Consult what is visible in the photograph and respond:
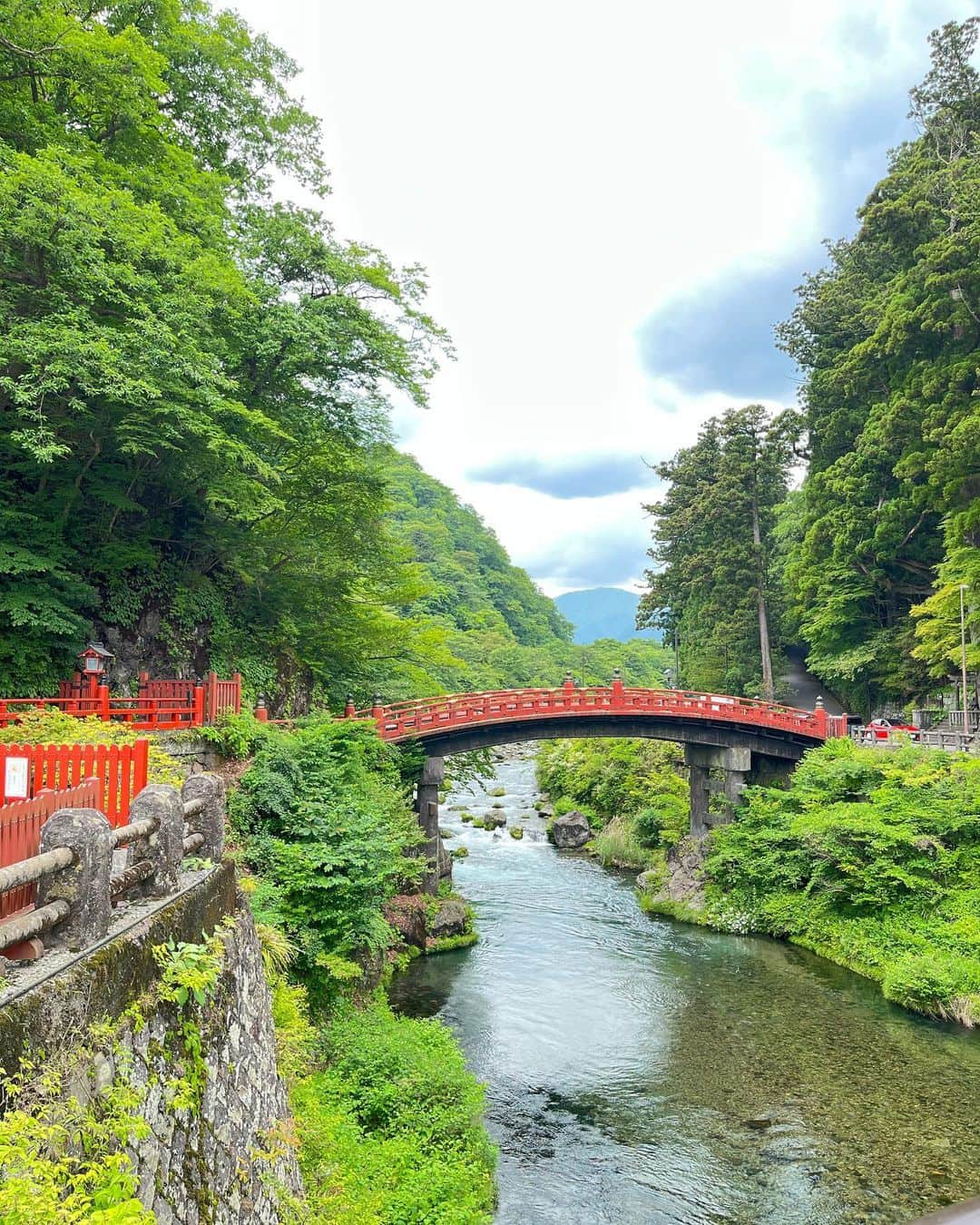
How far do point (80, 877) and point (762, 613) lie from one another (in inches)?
1364

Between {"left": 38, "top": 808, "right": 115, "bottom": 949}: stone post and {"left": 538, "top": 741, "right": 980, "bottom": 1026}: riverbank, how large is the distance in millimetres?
16817

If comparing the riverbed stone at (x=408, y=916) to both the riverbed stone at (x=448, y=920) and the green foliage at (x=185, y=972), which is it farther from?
the green foliage at (x=185, y=972)

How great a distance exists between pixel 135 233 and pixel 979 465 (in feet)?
85.9

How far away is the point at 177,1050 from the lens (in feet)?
15.7

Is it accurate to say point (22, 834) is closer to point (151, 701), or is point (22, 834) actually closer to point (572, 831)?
point (151, 701)

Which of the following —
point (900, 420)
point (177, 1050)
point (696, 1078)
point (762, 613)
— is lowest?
point (696, 1078)

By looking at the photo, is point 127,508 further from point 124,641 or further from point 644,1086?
point 644,1086

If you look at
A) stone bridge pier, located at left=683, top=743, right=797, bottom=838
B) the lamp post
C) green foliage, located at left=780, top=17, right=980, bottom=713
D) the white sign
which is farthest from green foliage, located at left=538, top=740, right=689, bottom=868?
the white sign

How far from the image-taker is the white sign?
5.31 m

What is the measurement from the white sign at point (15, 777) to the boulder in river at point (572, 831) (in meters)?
28.4

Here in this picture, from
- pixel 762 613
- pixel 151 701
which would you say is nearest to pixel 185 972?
pixel 151 701

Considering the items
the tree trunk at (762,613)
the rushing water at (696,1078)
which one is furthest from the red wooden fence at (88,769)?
the tree trunk at (762,613)

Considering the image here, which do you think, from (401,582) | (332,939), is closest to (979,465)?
(401,582)

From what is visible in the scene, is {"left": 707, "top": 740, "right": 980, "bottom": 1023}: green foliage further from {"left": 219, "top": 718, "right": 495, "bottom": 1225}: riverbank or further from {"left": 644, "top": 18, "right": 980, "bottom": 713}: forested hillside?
{"left": 219, "top": 718, "right": 495, "bottom": 1225}: riverbank
